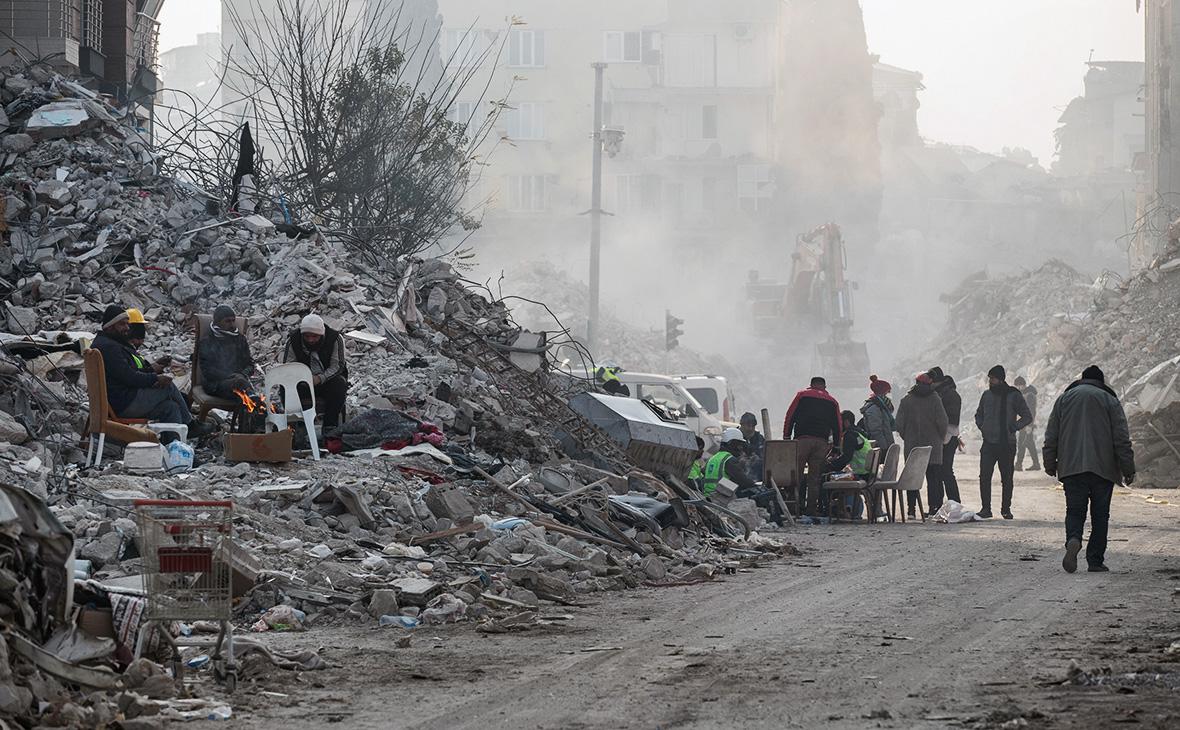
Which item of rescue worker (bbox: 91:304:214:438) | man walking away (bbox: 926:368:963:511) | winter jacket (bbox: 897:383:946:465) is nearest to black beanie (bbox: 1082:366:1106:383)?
man walking away (bbox: 926:368:963:511)

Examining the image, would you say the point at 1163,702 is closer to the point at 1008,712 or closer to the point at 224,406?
the point at 1008,712

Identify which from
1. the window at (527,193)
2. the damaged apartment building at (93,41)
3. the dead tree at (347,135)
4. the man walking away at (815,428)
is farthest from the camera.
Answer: the window at (527,193)

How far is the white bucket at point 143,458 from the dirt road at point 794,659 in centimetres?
390

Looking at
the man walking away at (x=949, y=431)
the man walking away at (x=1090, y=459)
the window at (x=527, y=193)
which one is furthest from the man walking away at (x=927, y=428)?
the window at (x=527, y=193)

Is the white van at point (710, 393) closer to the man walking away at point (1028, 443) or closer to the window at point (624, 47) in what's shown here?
the man walking away at point (1028, 443)

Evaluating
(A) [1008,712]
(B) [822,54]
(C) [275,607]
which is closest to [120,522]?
(C) [275,607]

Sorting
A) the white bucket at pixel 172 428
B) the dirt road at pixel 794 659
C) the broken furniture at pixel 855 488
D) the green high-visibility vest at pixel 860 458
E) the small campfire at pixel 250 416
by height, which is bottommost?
the dirt road at pixel 794 659

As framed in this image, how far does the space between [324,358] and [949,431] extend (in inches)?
354

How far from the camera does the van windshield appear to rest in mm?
31469

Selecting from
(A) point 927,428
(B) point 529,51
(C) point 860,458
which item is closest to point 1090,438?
(C) point 860,458

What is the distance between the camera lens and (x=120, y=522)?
10484 mm

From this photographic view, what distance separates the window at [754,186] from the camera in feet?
284

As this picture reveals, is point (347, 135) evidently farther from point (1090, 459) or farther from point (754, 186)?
point (754, 186)

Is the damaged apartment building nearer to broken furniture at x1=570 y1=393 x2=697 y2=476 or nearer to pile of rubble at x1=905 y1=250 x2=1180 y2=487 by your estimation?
broken furniture at x1=570 y1=393 x2=697 y2=476
